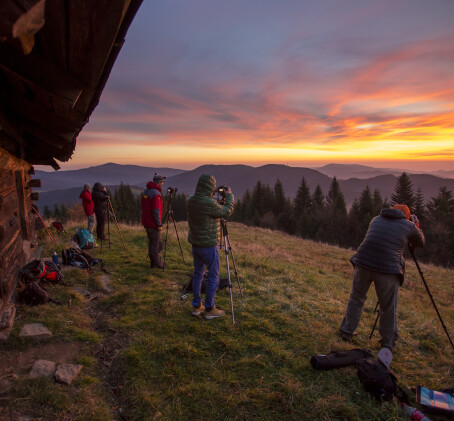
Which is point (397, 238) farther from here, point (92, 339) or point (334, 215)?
point (334, 215)

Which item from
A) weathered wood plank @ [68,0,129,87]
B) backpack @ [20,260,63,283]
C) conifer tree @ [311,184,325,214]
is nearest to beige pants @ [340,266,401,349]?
weathered wood plank @ [68,0,129,87]

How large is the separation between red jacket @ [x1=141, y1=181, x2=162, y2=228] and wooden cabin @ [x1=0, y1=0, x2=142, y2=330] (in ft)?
9.83

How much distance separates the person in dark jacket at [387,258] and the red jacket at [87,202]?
35.6 ft

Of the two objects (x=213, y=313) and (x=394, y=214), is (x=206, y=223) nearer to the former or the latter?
(x=213, y=313)

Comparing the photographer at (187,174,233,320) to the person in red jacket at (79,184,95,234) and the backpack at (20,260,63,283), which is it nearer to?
the backpack at (20,260,63,283)

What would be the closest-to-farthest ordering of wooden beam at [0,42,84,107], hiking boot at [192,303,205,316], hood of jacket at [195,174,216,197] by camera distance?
wooden beam at [0,42,84,107] → hood of jacket at [195,174,216,197] → hiking boot at [192,303,205,316]

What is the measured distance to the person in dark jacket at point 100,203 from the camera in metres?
11.7

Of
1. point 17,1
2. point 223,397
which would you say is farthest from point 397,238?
point 17,1

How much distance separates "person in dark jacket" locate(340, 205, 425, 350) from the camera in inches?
201

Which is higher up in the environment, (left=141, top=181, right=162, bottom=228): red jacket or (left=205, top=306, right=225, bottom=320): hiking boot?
(left=141, top=181, right=162, bottom=228): red jacket

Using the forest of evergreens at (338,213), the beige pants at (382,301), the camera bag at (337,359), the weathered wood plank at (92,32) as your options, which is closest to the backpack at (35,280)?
the weathered wood plank at (92,32)

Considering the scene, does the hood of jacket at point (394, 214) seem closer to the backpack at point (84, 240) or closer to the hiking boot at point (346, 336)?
the hiking boot at point (346, 336)

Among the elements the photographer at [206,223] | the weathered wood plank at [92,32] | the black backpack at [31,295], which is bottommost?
the black backpack at [31,295]

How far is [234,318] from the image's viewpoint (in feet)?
20.0
